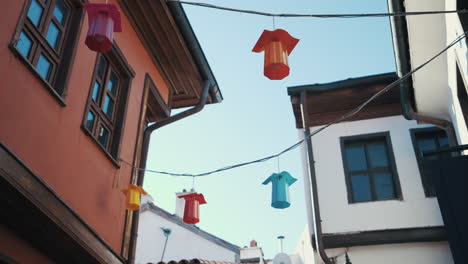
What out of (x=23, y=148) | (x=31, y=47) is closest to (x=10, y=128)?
(x=23, y=148)

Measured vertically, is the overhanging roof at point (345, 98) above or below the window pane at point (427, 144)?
above

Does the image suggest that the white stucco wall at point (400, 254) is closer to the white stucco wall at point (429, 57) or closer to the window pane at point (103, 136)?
the white stucco wall at point (429, 57)

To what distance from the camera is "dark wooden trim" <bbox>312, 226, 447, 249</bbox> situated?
8.20 metres

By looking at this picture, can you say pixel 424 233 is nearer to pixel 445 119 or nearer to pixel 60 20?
pixel 445 119

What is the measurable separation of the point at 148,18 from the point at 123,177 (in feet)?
8.78

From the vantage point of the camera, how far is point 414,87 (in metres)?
→ 8.04

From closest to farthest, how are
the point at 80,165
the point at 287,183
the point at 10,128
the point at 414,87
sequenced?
the point at 10,128 < the point at 80,165 < the point at 287,183 < the point at 414,87

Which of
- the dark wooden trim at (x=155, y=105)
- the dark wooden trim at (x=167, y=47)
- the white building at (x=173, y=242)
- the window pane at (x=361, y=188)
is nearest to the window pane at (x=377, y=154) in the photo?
the window pane at (x=361, y=188)

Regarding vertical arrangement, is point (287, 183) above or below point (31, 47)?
below

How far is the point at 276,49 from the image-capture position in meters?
4.79

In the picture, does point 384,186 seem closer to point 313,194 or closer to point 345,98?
point 313,194

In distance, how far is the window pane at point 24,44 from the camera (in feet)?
17.1

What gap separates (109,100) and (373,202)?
487 centimetres

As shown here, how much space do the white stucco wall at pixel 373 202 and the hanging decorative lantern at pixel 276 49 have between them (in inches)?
180
